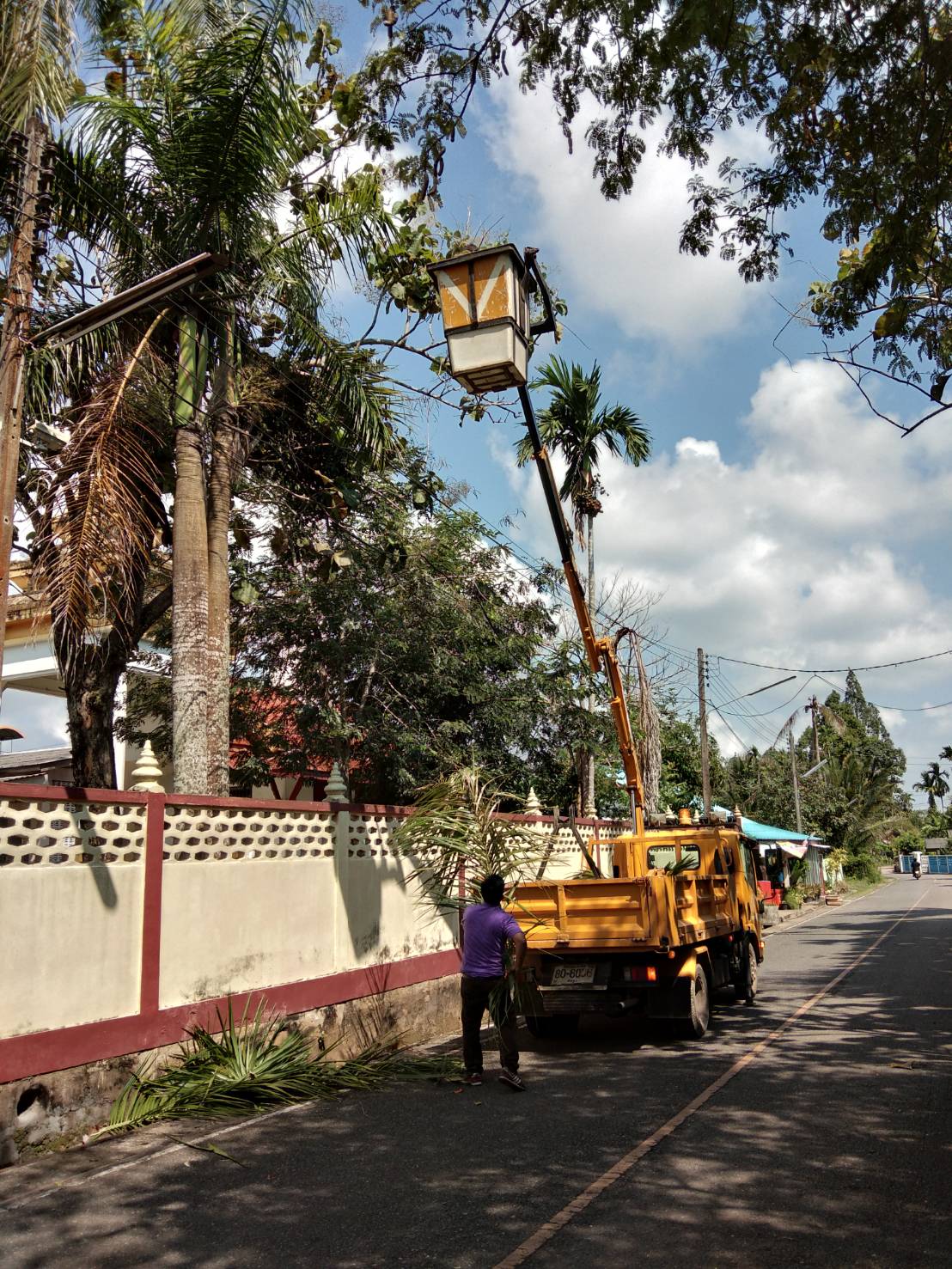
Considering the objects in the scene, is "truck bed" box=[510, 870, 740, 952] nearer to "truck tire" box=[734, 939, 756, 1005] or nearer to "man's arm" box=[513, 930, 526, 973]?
"man's arm" box=[513, 930, 526, 973]

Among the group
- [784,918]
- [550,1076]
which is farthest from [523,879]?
[784,918]

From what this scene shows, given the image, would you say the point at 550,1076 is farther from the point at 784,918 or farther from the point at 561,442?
the point at 784,918

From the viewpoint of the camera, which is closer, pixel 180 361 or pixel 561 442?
pixel 180 361

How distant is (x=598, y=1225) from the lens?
15.5 ft

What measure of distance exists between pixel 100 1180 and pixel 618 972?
204 inches

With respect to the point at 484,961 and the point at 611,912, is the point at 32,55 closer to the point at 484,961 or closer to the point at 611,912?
the point at 484,961

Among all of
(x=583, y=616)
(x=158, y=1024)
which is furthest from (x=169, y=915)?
(x=583, y=616)

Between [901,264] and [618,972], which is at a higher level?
[901,264]

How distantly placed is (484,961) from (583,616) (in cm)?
483

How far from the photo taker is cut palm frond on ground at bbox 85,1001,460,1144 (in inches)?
276

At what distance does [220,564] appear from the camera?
32.6 feet

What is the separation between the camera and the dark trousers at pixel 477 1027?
7.94 meters

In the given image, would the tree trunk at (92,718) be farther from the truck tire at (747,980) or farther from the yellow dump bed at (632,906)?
the truck tire at (747,980)

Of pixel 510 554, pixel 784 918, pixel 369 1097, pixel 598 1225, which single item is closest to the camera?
pixel 598 1225
